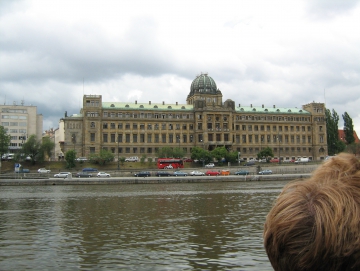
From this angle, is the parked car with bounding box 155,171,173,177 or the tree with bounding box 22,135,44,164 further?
the tree with bounding box 22,135,44,164

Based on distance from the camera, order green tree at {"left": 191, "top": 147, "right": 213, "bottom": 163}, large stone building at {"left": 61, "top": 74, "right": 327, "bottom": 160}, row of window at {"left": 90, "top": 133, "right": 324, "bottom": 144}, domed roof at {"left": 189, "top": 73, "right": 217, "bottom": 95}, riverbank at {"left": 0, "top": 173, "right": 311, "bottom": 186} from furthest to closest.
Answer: domed roof at {"left": 189, "top": 73, "right": 217, "bottom": 95}
row of window at {"left": 90, "top": 133, "right": 324, "bottom": 144}
large stone building at {"left": 61, "top": 74, "right": 327, "bottom": 160}
green tree at {"left": 191, "top": 147, "right": 213, "bottom": 163}
riverbank at {"left": 0, "top": 173, "right": 311, "bottom": 186}

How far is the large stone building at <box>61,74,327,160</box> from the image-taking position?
129 metres

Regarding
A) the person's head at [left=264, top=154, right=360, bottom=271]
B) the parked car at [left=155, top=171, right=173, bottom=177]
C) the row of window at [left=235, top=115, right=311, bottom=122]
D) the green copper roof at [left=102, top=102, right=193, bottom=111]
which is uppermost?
the green copper roof at [left=102, top=102, right=193, bottom=111]

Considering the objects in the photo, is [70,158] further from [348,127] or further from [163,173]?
[348,127]

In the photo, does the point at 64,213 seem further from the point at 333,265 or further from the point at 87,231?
the point at 333,265

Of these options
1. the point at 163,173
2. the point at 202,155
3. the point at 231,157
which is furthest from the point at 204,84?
the point at 163,173

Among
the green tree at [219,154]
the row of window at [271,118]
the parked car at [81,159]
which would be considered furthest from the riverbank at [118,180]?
the row of window at [271,118]

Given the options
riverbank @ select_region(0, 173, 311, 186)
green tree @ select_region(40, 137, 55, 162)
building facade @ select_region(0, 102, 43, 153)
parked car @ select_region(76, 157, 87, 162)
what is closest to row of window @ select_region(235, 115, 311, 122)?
parked car @ select_region(76, 157, 87, 162)

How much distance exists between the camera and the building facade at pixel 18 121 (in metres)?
162

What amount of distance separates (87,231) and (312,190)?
933 inches

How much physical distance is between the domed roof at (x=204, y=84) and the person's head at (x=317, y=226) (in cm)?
14274

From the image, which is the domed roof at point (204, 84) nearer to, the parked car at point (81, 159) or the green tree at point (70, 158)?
the parked car at point (81, 159)

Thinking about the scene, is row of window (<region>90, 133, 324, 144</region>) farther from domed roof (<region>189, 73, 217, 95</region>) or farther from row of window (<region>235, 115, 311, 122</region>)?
domed roof (<region>189, 73, 217, 95</region>)

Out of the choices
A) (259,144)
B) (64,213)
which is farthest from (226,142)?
(64,213)
